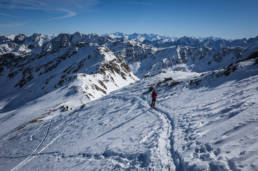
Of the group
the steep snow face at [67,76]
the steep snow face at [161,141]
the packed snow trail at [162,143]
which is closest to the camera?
the packed snow trail at [162,143]

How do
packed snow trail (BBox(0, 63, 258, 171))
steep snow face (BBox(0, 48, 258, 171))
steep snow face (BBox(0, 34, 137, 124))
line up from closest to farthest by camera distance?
packed snow trail (BBox(0, 63, 258, 171))
steep snow face (BBox(0, 48, 258, 171))
steep snow face (BBox(0, 34, 137, 124))

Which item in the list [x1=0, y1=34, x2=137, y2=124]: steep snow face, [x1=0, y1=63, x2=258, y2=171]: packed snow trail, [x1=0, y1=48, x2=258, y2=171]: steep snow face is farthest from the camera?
[x1=0, y1=34, x2=137, y2=124]: steep snow face

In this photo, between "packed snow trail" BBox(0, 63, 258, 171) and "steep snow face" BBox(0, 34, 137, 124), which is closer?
"packed snow trail" BBox(0, 63, 258, 171)

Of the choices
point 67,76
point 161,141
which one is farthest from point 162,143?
point 67,76

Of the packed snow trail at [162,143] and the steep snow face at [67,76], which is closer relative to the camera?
the packed snow trail at [162,143]

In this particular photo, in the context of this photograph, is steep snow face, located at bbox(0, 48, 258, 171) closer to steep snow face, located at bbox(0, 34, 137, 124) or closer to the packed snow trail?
the packed snow trail

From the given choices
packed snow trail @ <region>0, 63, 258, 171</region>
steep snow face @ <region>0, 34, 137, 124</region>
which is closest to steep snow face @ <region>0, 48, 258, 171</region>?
packed snow trail @ <region>0, 63, 258, 171</region>

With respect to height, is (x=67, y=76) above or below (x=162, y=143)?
below

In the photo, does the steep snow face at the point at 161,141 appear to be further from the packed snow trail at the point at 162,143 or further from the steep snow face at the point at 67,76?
the steep snow face at the point at 67,76

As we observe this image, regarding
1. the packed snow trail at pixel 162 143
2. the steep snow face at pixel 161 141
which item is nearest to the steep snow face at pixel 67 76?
the steep snow face at pixel 161 141

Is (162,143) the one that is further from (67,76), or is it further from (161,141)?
(67,76)

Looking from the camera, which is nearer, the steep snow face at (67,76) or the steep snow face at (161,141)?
the steep snow face at (161,141)

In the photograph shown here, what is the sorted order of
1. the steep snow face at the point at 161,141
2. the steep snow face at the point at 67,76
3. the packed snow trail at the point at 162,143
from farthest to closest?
the steep snow face at the point at 67,76
the steep snow face at the point at 161,141
the packed snow trail at the point at 162,143

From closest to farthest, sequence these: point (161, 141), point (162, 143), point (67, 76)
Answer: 1. point (162, 143)
2. point (161, 141)
3. point (67, 76)
